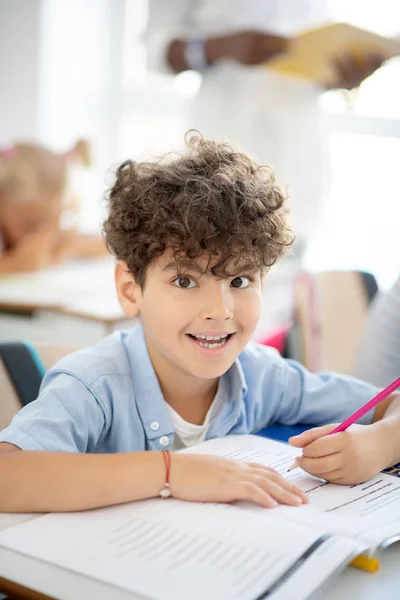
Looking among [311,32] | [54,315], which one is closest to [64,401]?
[54,315]

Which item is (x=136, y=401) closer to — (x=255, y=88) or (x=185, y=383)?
(x=185, y=383)

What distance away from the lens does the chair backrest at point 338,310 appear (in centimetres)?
203

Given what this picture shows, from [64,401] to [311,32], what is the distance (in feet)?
7.38

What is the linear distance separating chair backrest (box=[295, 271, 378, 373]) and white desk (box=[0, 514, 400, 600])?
1.30m

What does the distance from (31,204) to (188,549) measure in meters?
2.11

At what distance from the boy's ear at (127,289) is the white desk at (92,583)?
461 millimetres

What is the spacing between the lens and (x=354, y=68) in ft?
9.29

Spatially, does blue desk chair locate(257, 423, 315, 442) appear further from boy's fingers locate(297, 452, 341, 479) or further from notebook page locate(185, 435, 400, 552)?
boy's fingers locate(297, 452, 341, 479)

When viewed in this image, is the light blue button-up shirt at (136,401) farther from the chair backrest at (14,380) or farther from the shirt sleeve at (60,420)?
the chair backrest at (14,380)

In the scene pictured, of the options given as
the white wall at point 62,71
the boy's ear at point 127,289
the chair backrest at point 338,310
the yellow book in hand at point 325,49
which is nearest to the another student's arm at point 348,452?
the boy's ear at point 127,289

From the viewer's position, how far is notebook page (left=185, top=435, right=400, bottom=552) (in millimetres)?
781

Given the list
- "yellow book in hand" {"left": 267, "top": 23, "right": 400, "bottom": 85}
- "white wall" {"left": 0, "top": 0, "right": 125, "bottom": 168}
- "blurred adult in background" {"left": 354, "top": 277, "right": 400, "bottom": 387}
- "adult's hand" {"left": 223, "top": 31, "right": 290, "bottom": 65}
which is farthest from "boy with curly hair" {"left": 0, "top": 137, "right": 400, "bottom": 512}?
"white wall" {"left": 0, "top": 0, "right": 125, "bottom": 168}

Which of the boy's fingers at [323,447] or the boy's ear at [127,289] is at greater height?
the boy's ear at [127,289]

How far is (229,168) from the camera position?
109cm
